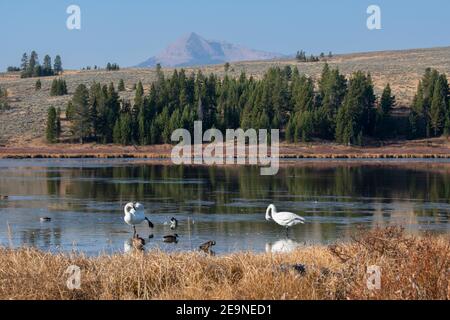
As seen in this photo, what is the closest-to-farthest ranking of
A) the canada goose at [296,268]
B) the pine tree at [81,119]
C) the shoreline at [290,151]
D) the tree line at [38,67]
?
the canada goose at [296,268] < the shoreline at [290,151] < the pine tree at [81,119] < the tree line at [38,67]

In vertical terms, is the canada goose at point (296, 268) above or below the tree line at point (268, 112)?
above

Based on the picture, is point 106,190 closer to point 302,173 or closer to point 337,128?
point 302,173

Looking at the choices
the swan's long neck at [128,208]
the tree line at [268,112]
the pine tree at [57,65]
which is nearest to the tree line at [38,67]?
the pine tree at [57,65]

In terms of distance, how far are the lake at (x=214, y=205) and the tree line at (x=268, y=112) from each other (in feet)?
Result: 120

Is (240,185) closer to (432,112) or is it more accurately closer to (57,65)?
(432,112)

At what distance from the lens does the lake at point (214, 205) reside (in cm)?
2175

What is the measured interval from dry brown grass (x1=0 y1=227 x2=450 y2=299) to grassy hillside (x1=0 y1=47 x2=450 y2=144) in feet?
275

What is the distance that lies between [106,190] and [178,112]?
188ft

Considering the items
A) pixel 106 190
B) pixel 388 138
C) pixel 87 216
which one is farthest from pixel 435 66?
pixel 87 216

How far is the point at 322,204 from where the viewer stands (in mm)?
31969

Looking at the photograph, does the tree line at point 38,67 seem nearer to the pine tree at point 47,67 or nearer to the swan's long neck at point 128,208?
the pine tree at point 47,67

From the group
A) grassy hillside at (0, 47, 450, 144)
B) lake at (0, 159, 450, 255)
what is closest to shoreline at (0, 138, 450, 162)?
grassy hillside at (0, 47, 450, 144)

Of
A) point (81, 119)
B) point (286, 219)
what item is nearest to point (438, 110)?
point (81, 119)

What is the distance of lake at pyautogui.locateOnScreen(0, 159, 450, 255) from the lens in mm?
21750
